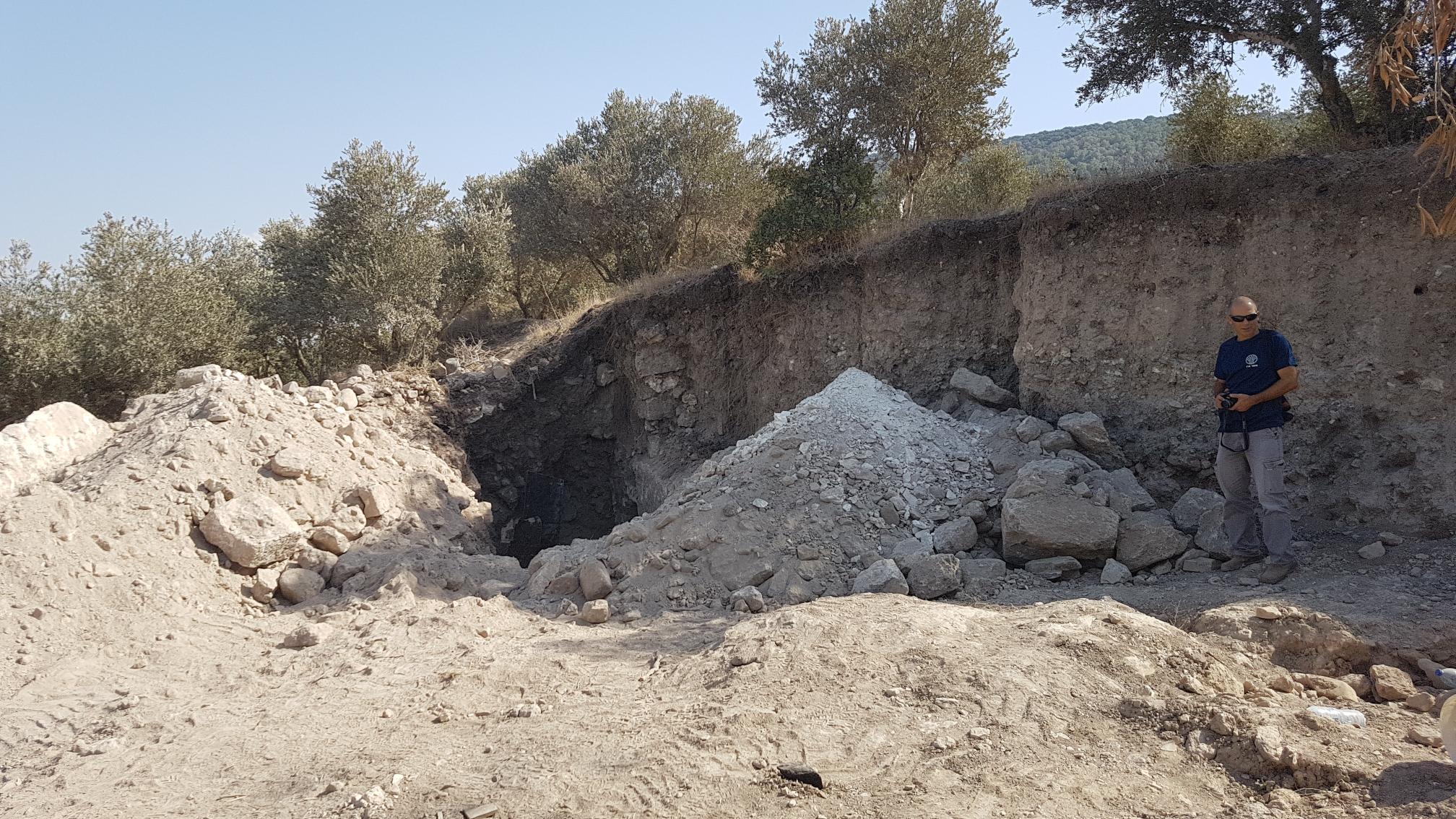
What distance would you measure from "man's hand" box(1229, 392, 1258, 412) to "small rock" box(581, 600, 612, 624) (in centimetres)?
508

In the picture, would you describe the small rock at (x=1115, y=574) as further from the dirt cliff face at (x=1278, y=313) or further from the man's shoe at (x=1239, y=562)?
the dirt cliff face at (x=1278, y=313)

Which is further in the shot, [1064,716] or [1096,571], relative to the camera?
[1096,571]

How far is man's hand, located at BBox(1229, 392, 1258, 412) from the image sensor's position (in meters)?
6.01

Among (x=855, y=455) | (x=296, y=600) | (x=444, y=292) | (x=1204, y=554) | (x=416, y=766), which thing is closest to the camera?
(x=416, y=766)

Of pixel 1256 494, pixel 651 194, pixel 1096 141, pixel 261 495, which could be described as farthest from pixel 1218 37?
pixel 1096 141

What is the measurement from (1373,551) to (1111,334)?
3.35m

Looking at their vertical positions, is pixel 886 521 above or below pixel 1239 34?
below

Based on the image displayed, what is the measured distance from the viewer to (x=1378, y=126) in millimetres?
8727

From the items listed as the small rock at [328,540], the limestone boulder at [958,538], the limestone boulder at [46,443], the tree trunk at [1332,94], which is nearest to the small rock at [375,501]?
the small rock at [328,540]

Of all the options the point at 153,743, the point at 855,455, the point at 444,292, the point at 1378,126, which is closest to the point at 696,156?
the point at 444,292

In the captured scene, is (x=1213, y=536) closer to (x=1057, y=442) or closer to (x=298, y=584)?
(x=1057, y=442)

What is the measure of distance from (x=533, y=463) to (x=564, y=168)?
20.2ft

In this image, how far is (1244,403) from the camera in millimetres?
6035

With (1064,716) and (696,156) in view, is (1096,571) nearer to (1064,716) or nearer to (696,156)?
(1064,716)
